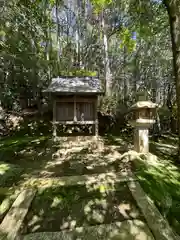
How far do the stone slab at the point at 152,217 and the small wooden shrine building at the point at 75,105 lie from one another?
140 inches

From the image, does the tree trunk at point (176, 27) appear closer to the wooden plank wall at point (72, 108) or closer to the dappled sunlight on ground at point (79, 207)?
the dappled sunlight on ground at point (79, 207)

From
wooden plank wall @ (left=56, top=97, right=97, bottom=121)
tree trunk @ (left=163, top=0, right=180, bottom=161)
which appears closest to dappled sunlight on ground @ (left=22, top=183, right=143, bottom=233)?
tree trunk @ (left=163, top=0, right=180, bottom=161)

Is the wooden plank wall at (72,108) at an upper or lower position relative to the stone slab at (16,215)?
upper

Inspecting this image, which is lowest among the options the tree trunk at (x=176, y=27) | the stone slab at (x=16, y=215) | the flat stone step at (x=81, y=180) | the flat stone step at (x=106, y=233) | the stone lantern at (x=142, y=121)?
the flat stone step at (x=106, y=233)

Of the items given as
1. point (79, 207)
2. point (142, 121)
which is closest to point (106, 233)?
point (79, 207)

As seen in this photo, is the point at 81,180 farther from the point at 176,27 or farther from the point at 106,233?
the point at 176,27

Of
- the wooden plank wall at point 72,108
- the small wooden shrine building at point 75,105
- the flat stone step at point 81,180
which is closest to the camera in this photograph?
the flat stone step at point 81,180

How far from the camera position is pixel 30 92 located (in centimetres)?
1206

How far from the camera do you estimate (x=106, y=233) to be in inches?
85.5

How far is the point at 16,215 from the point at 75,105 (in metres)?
4.24

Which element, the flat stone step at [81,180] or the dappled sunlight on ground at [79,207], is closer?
the dappled sunlight on ground at [79,207]

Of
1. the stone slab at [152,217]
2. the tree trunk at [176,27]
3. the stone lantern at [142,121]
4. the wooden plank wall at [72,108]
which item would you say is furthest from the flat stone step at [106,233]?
the wooden plank wall at [72,108]

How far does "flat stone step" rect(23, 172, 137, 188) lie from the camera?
3.30 m

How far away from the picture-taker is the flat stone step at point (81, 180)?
130 inches
